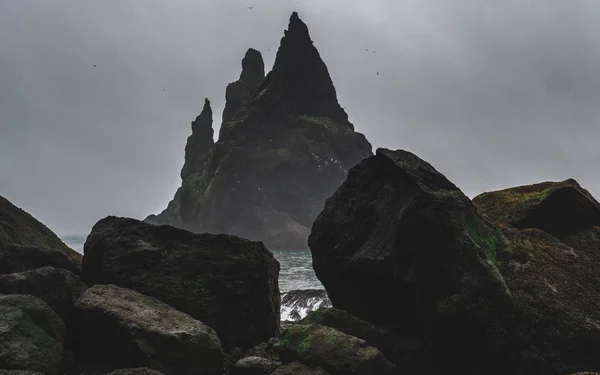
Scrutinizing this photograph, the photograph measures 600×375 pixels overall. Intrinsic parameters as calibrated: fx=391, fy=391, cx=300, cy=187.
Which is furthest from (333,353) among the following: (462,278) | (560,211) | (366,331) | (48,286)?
(560,211)

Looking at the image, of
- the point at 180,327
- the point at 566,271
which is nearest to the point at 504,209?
the point at 566,271

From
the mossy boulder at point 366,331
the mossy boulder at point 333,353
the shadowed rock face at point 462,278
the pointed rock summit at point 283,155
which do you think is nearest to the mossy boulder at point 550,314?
the shadowed rock face at point 462,278

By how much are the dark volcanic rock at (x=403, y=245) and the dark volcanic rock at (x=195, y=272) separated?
2.16m

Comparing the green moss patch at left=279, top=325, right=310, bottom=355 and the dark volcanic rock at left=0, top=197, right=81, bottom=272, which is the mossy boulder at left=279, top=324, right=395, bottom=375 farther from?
the dark volcanic rock at left=0, top=197, right=81, bottom=272

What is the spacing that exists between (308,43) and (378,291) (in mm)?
175549

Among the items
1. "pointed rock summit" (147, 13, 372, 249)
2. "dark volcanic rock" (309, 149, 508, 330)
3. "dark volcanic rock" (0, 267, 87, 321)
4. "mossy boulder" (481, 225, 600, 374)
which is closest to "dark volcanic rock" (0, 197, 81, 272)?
"dark volcanic rock" (0, 267, 87, 321)

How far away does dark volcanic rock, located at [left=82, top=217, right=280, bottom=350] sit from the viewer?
912 centimetres

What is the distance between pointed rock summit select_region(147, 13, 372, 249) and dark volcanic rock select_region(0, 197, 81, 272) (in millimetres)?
147810

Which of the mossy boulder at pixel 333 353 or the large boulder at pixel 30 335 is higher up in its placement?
the large boulder at pixel 30 335

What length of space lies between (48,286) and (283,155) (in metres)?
166

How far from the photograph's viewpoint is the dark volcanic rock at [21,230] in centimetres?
1080

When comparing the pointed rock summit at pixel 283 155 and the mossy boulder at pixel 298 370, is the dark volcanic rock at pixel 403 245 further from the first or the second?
the pointed rock summit at pixel 283 155

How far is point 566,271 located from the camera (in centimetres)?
858

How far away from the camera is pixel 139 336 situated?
696cm
